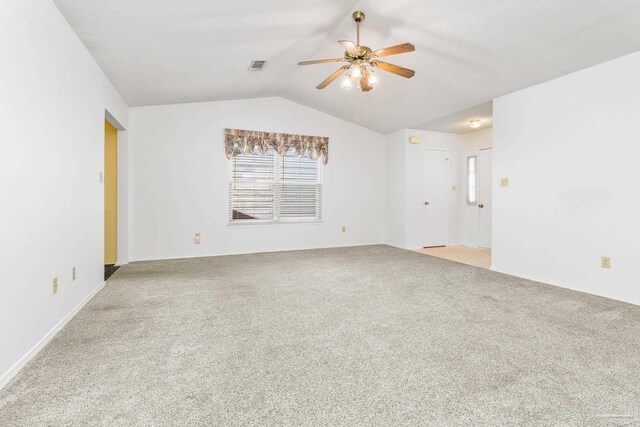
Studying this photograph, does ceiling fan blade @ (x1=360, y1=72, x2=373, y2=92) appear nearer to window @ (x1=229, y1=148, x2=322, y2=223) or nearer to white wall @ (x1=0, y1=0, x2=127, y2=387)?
white wall @ (x1=0, y1=0, x2=127, y2=387)

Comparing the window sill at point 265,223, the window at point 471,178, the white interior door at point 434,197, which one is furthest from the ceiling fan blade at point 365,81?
the window at point 471,178

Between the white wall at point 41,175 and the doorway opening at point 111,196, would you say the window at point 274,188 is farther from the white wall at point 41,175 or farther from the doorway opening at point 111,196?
the white wall at point 41,175

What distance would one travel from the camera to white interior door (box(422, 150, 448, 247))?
6.45m

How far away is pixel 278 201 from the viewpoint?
6.04 meters

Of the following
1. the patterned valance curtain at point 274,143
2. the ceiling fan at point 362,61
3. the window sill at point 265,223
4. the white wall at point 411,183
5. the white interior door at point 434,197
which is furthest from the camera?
the white interior door at point 434,197

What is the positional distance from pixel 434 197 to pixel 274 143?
3360 mm

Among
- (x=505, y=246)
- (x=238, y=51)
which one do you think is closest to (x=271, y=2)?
(x=238, y=51)

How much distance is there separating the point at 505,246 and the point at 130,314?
14.3 feet

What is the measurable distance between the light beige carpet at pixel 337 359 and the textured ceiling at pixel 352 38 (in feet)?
7.91

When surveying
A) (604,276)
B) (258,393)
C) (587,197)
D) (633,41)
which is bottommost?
(258,393)

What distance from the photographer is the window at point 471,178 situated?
255 inches

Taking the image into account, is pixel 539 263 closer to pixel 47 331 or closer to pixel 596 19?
pixel 596 19

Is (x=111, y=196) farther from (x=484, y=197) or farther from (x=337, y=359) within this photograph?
(x=484, y=197)

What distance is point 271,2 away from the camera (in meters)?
2.75
